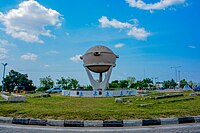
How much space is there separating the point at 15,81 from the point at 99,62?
33.7m

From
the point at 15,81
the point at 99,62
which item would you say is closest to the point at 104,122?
the point at 99,62

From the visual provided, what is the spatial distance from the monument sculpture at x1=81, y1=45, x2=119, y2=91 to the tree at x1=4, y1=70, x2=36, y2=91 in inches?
1160

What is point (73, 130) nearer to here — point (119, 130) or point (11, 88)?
point (119, 130)

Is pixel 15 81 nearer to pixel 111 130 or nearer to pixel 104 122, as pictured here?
pixel 104 122

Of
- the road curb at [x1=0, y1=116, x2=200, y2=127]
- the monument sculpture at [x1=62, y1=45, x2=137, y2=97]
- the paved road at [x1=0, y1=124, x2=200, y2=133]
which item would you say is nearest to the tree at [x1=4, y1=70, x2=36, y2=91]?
the monument sculpture at [x1=62, y1=45, x2=137, y2=97]

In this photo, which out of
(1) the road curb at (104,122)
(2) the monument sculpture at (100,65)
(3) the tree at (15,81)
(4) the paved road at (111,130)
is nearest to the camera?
(4) the paved road at (111,130)

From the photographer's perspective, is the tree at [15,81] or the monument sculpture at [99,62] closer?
the monument sculpture at [99,62]

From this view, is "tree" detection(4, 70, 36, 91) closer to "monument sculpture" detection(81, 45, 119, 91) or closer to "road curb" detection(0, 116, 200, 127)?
"monument sculpture" detection(81, 45, 119, 91)

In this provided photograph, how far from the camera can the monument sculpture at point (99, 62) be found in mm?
31328

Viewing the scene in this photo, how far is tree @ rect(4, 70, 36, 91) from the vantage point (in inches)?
2185

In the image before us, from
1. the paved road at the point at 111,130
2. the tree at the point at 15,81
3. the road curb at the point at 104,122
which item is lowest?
the paved road at the point at 111,130

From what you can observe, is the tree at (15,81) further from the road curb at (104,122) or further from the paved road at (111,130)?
the paved road at (111,130)

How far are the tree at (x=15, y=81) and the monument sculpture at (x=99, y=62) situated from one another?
29.5 metres

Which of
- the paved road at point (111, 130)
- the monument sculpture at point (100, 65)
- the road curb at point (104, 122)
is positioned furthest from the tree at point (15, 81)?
the paved road at point (111, 130)
